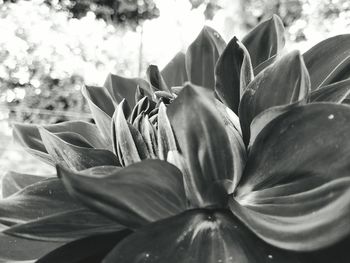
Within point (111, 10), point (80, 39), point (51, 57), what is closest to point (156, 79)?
point (51, 57)

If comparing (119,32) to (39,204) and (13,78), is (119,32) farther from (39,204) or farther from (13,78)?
(39,204)

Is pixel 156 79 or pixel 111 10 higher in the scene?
pixel 156 79

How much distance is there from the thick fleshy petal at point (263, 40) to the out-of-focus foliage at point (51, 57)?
14.2 ft

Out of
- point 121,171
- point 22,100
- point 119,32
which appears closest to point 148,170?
point 121,171

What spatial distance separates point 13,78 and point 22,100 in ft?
0.73

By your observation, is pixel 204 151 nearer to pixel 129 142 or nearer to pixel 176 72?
pixel 129 142

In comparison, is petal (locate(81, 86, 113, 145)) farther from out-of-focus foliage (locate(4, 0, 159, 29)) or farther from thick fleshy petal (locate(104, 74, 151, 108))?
out-of-focus foliage (locate(4, 0, 159, 29))

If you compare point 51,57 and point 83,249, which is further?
point 51,57

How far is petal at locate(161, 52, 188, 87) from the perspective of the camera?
389 millimetres

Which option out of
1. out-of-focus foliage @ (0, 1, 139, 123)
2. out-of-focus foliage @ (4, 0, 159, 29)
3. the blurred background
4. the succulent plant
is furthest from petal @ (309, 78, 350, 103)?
out-of-focus foliage @ (4, 0, 159, 29)

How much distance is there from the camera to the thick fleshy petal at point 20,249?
27 cm

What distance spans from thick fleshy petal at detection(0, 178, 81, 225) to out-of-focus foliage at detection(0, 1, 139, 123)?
14.4 ft

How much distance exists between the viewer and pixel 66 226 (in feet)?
0.76

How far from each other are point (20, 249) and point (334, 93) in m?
0.16
